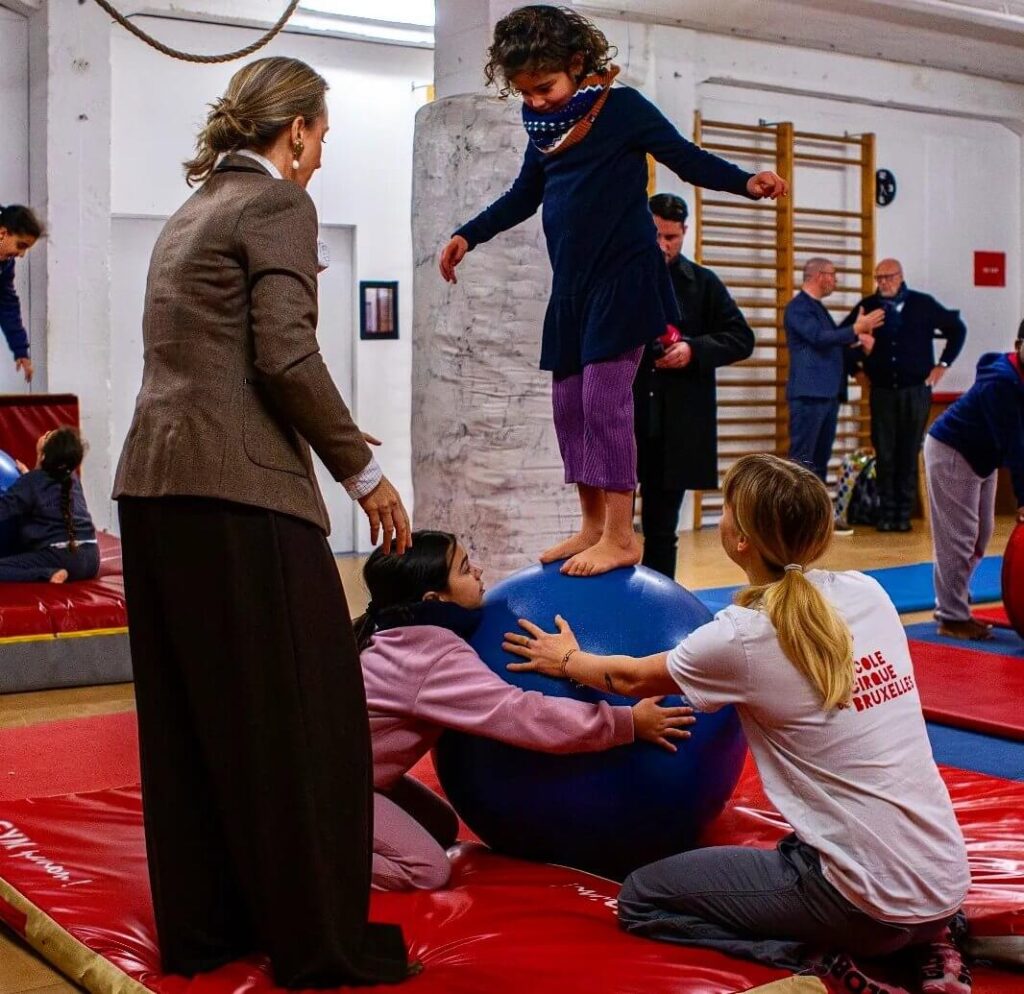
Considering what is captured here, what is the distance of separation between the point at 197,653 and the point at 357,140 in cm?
734

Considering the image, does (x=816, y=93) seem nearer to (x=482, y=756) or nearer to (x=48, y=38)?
(x=48, y=38)

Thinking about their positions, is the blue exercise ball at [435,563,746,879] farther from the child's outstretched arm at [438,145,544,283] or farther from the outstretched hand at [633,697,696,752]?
the child's outstretched arm at [438,145,544,283]

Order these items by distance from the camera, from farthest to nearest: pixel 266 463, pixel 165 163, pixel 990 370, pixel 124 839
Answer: pixel 165 163
pixel 990 370
pixel 124 839
pixel 266 463

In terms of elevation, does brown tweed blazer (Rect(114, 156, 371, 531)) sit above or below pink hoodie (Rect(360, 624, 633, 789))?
above

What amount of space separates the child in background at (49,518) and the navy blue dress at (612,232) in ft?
9.77

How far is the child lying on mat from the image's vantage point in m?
2.69

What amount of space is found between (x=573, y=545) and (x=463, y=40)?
279cm

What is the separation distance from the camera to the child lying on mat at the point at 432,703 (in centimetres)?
269

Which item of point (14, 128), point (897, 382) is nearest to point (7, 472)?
point (14, 128)

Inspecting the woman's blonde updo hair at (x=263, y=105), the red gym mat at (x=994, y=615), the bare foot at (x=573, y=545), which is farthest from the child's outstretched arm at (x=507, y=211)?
the red gym mat at (x=994, y=615)

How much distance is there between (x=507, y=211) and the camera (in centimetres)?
358

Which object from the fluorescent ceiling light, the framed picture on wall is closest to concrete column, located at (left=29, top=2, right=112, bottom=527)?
the fluorescent ceiling light

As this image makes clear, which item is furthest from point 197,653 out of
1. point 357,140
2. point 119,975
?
point 357,140

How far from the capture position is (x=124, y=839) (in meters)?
3.15
